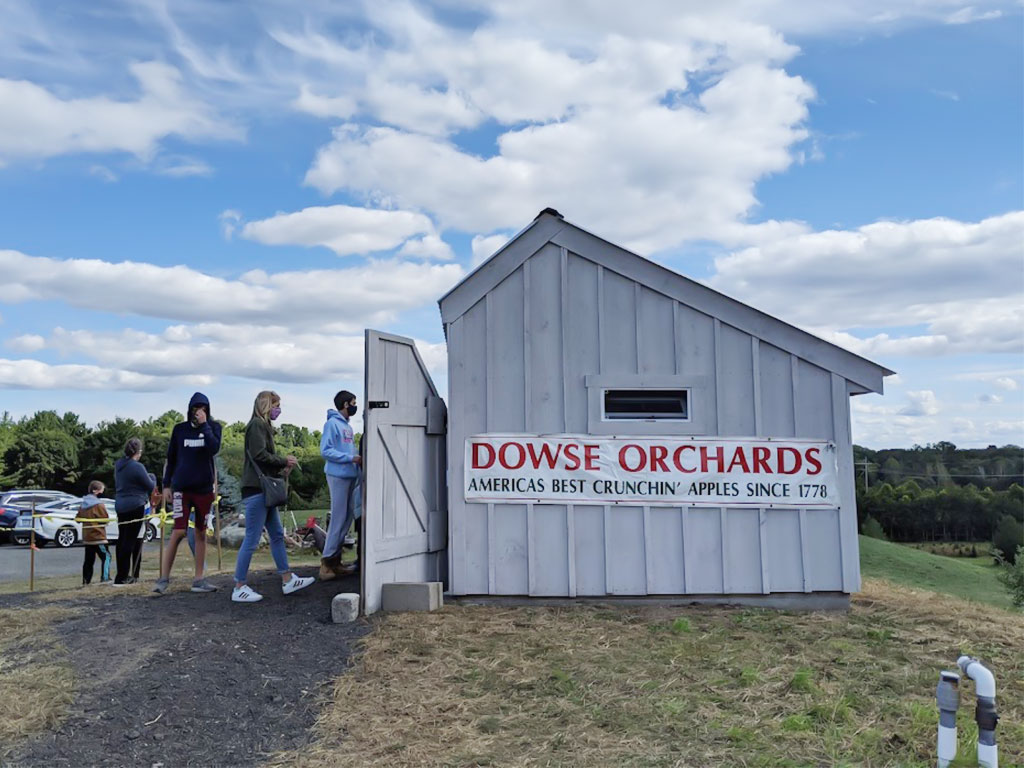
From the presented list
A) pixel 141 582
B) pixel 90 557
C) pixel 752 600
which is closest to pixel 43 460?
pixel 90 557

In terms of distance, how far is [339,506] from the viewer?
7.93 m

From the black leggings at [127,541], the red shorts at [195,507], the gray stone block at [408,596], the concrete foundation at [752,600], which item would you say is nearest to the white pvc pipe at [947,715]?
the concrete foundation at [752,600]

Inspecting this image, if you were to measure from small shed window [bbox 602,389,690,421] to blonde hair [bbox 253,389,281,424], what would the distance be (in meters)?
3.24

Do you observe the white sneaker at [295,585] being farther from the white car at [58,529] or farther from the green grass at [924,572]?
the white car at [58,529]

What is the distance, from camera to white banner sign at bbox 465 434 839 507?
7.84 meters

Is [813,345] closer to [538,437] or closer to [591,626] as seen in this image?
[538,437]

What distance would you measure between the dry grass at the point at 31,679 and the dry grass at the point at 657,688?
5.23 feet

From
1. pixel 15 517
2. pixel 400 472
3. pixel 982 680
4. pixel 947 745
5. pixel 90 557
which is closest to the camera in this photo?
pixel 982 680

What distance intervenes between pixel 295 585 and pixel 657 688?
13.6ft

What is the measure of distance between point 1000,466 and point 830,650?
38.5m

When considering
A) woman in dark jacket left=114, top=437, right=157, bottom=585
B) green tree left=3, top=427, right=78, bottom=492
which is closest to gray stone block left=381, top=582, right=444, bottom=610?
woman in dark jacket left=114, top=437, right=157, bottom=585

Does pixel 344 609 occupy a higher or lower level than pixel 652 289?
lower

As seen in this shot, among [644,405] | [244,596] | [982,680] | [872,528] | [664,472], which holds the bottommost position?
[872,528]

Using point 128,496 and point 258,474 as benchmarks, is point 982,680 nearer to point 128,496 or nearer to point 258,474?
point 258,474
